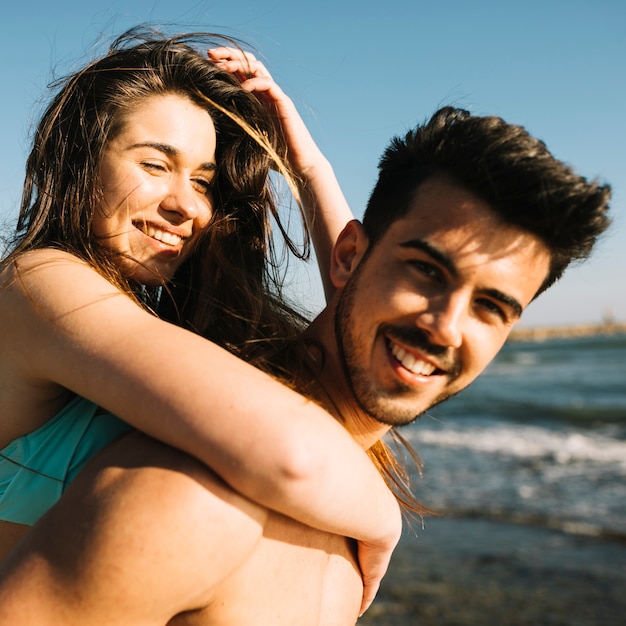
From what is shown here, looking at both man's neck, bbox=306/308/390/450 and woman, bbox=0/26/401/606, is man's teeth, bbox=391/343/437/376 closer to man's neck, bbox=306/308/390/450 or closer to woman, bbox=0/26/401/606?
man's neck, bbox=306/308/390/450

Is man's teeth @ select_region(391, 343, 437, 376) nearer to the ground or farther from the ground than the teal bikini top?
farther from the ground

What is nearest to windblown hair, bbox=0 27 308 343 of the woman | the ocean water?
the woman

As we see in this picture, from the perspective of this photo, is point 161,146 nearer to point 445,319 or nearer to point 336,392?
point 336,392

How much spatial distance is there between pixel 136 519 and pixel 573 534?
31.1 ft

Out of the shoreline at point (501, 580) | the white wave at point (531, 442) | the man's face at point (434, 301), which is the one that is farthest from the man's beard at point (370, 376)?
the white wave at point (531, 442)

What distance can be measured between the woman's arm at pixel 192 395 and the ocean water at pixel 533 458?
3.15m

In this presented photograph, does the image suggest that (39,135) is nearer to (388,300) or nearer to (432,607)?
(388,300)

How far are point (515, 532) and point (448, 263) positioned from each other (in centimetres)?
881

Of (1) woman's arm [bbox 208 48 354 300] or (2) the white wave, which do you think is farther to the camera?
(2) the white wave

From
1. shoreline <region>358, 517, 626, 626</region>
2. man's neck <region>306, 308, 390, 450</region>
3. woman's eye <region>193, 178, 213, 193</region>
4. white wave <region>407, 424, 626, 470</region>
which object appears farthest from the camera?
white wave <region>407, 424, 626, 470</region>

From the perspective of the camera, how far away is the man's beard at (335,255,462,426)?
215 centimetres

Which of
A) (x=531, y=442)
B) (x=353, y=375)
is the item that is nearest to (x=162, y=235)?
(x=353, y=375)

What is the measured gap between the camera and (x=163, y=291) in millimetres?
2955

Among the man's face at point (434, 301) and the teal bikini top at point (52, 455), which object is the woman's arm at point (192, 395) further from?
the man's face at point (434, 301)
